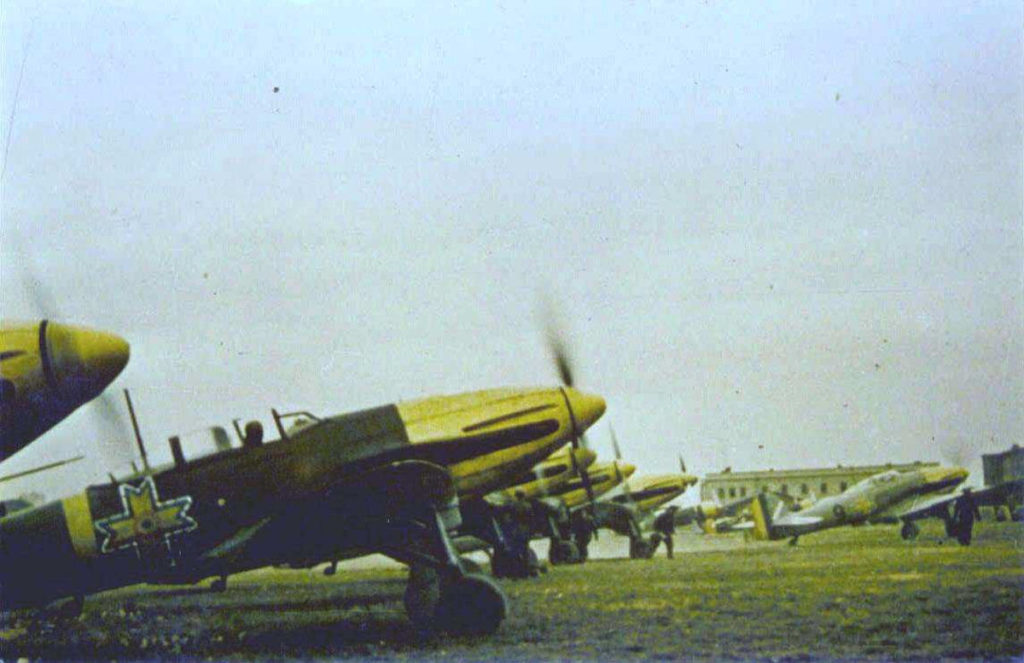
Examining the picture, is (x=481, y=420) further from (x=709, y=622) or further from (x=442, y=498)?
(x=709, y=622)

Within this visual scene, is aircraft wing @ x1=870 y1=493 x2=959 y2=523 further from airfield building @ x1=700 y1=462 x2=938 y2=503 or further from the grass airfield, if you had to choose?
airfield building @ x1=700 y1=462 x2=938 y2=503

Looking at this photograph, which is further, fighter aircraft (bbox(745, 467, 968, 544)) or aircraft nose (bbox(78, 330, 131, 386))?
fighter aircraft (bbox(745, 467, 968, 544))

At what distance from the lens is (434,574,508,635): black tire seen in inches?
385

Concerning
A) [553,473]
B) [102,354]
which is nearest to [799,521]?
[553,473]

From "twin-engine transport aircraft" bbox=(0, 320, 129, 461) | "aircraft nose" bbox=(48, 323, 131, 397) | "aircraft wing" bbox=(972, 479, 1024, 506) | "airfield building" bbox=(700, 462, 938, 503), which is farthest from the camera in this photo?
"airfield building" bbox=(700, 462, 938, 503)

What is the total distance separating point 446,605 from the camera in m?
9.86

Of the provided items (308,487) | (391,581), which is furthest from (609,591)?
(391,581)

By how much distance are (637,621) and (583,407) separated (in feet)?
8.77

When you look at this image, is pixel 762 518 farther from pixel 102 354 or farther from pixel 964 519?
pixel 102 354

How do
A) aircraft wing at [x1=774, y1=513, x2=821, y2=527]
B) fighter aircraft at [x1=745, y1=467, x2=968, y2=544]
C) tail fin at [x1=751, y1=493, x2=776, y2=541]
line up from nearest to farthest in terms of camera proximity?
1. tail fin at [x1=751, y1=493, x2=776, y2=541]
2. fighter aircraft at [x1=745, y1=467, x2=968, y2=544]
3. aircraft wing at [x1=774, y1=513, x2=821, y2=527]

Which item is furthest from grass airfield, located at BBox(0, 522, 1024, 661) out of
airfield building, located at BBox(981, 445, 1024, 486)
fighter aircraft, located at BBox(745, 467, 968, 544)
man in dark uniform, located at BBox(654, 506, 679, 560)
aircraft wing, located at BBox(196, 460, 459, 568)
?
airfield building, located at BBox(981, 445, 1024, 486)

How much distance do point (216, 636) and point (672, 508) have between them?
1814cm

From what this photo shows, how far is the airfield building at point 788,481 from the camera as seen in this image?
70875 mm

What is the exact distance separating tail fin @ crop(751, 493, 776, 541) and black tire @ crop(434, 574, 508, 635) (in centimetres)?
2202
